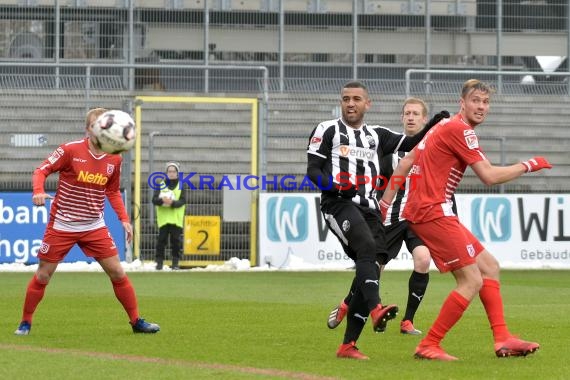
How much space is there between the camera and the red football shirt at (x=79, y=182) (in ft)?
35.8

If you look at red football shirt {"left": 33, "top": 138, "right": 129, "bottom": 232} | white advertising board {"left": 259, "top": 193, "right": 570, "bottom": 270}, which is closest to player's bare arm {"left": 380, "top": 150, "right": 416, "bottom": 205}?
red football shirt {"left": 33, "top": 138, "right": 129, "bottom": 232}

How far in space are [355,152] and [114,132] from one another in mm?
1865

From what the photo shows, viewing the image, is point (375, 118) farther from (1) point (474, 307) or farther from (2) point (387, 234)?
(2) point (387, 234)

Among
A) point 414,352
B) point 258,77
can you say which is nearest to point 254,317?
point 414,352

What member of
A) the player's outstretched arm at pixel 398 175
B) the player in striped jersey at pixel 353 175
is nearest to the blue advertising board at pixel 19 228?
the player's outstretched arm at pixel 398 175

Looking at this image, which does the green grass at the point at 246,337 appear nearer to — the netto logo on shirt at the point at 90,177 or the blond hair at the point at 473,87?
the netto logo on shirt at the point at 90,177

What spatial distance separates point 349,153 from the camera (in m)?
9.81

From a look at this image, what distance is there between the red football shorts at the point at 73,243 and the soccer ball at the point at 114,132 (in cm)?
134

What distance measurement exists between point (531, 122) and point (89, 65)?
29.9 ft

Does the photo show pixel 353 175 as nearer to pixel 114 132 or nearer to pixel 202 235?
pixel 114 132

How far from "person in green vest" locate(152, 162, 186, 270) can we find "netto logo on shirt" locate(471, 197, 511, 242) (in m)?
5.57

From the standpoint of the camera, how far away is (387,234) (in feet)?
40.8

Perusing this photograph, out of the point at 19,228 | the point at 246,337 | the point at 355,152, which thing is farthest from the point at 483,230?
the point at 355,152

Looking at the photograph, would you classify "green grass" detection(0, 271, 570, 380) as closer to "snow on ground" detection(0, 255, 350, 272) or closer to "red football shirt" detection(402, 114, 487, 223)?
"red football shirt" detection(402, 114, 487, 223)
